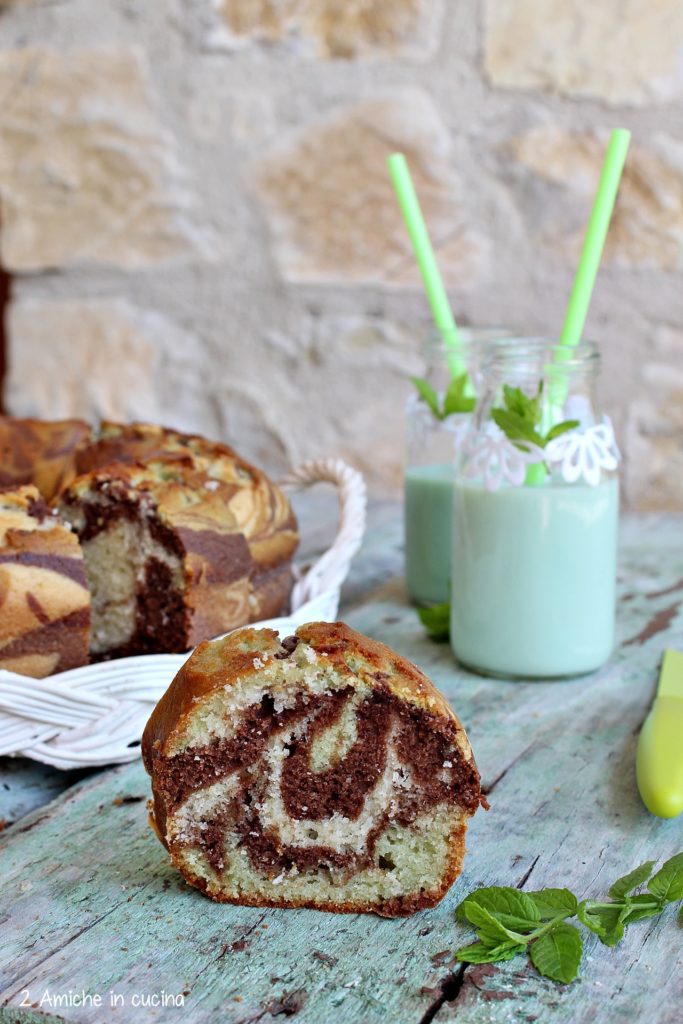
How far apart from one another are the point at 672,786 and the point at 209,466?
72 cm

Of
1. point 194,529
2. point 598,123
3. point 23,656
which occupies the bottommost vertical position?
point 23,656

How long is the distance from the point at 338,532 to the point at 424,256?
0.42 meters

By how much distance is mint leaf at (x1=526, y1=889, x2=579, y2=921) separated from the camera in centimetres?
86

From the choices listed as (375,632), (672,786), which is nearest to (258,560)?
(375,632)

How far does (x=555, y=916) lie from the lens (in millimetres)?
859

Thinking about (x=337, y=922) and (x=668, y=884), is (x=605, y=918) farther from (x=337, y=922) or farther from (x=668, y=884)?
(x=337, y=922)

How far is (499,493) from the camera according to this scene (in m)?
1.38

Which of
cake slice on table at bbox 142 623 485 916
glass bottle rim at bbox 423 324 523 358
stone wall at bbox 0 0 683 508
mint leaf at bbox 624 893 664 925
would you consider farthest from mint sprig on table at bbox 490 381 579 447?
stone wall at bbox 0 0 683 508

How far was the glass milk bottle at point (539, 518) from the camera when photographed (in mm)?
1344

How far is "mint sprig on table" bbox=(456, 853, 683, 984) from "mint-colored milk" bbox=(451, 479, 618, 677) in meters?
0.49

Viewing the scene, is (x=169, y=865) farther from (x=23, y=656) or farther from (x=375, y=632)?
(x=375, y=632)

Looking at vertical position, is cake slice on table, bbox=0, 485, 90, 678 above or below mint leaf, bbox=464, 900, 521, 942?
above

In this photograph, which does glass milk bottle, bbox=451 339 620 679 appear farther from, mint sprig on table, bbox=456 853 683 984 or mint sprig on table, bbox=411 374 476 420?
mint sprig on table, bbox=456 853 683 984

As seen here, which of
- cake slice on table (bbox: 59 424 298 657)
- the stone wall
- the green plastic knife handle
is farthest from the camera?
the stone wall
